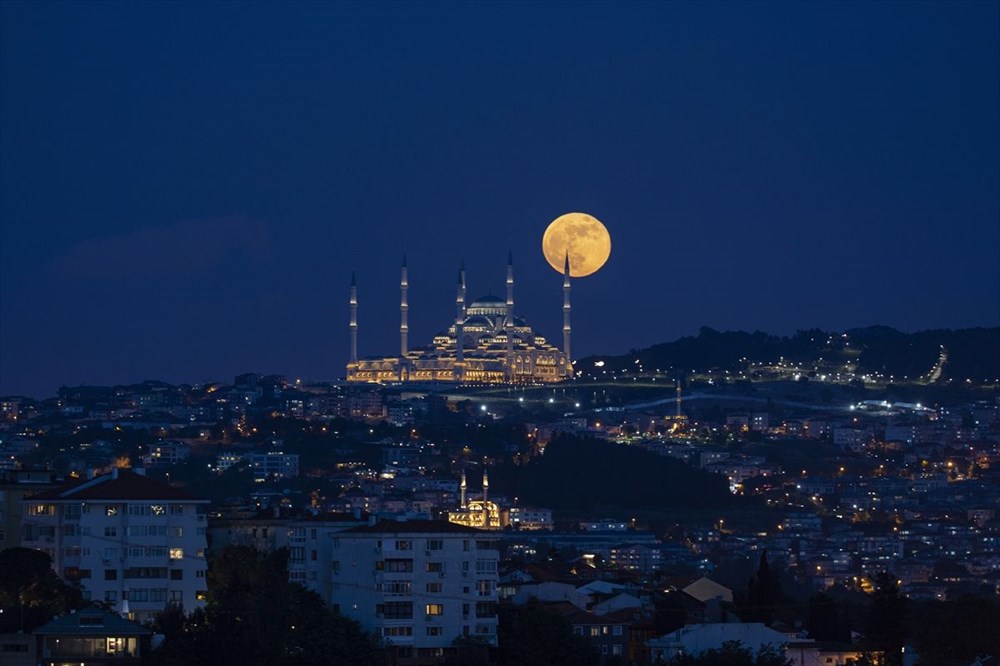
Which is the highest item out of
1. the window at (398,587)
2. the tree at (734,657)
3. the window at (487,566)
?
the window at (487,566)

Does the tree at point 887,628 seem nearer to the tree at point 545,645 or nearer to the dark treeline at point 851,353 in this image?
the tree at point 545,645

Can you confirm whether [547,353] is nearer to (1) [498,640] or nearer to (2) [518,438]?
(2) [518,438]

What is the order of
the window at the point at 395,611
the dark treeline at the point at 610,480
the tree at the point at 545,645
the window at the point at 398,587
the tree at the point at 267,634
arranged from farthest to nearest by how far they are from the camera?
the dark treeline at the point at 610,480, the window at the point at 398,587, the window at the point at 395,611, the tree at the point at 545,645, the tree at the point at 267,634

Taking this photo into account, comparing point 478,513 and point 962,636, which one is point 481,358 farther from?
point 962,636

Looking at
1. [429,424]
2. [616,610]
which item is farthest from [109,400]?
[616,610]

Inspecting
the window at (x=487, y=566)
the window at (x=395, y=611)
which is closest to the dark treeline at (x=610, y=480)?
the window at (x=487, y=566)

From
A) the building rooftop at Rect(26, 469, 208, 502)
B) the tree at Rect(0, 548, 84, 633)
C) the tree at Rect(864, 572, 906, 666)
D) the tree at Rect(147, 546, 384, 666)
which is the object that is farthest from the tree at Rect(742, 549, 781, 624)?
the tree at Rect(0, 548, 84, 633)
